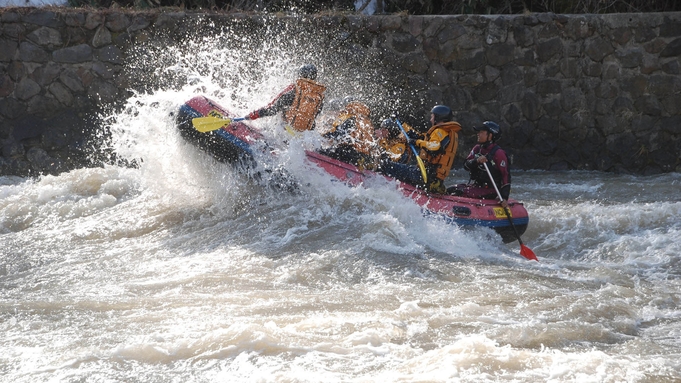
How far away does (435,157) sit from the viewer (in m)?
8.07

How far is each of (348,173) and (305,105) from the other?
0.86 m

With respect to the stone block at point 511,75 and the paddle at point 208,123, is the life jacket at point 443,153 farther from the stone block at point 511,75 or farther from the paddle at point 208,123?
the stone block at point 511,75

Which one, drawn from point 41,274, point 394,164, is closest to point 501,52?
point 394,164

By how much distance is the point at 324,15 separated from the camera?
11148 mm

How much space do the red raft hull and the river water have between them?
131 millimetres

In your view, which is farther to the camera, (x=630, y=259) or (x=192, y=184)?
(x=192, y=184)

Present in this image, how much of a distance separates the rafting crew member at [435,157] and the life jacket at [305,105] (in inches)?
38.8

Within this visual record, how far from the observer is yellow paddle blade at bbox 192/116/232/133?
8.05 m

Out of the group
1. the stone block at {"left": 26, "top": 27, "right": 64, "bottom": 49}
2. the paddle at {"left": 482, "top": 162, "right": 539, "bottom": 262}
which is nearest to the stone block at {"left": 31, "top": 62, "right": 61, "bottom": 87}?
the stone block at {"left": 26, "top": 27, "right": 64, "bottom": 49}

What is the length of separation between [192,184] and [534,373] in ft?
16.6

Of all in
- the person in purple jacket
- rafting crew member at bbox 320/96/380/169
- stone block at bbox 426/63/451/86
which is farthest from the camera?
stone block at bbox 426/63/451/86

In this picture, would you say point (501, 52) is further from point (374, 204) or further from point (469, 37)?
point (374, 204)

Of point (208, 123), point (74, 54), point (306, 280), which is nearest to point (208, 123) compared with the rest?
point (208, 123)

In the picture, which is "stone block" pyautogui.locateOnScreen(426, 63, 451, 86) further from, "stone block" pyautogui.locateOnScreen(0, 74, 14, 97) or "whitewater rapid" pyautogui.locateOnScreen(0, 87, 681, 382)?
"stone block" pyautogui.locateOnScreen(0, 74, 14, 97)
